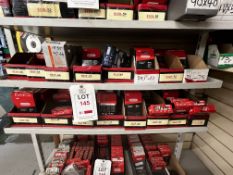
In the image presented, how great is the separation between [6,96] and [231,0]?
2.55m

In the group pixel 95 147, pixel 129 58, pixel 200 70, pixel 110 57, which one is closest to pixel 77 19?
pixel 110 57

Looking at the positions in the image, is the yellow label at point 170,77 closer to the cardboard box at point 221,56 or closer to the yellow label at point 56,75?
the cardboard box at point 221,56

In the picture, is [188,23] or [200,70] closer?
[188,23]

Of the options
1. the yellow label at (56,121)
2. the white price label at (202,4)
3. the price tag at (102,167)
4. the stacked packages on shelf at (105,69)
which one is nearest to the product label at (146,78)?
the stacked packages on shelf at (105,69)

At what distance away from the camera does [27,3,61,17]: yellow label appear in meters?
0.63

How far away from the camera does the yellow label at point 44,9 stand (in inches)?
24.9

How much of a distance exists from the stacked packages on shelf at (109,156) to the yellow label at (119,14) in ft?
2.72

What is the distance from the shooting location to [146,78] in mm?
757

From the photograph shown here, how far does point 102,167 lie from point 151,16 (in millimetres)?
894

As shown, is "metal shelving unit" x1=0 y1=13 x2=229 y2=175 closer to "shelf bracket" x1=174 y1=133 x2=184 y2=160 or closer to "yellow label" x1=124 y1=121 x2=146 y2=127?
"yellow label" x1=124 y1=121 x2=146 y2=127

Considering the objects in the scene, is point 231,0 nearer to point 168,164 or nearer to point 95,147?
point 168,164

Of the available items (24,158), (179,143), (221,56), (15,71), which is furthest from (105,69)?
(24,158)

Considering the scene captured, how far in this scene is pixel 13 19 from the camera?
621 mm

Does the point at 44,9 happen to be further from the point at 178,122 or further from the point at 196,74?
the point at 178,122
